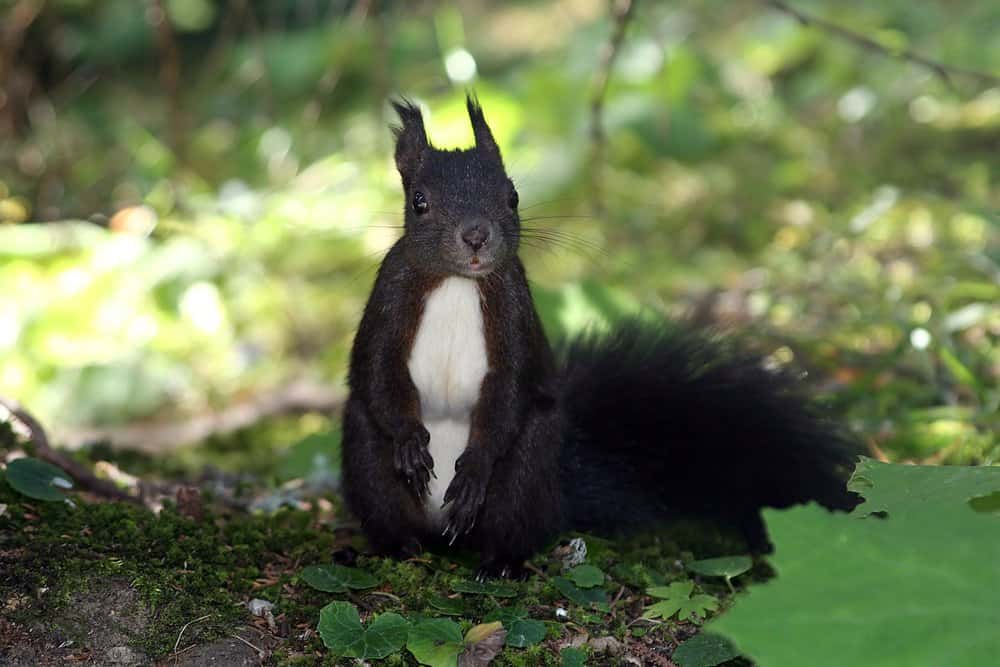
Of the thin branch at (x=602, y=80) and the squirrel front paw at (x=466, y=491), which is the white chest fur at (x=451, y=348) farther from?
the thin branch at (x=602, y=80)

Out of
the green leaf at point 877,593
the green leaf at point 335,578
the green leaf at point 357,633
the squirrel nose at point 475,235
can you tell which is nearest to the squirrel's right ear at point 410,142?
the squirrel nose at point 475,235

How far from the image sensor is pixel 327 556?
2.48 metres

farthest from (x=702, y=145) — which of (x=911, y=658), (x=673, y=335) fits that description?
(x=911, y=658)

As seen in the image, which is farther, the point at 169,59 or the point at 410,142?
the point at 169,59

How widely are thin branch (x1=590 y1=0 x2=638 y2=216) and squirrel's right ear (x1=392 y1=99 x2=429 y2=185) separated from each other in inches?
42.0

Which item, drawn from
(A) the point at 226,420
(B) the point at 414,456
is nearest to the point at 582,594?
(B) the point at 414,456

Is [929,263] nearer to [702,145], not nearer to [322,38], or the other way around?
[702,145]

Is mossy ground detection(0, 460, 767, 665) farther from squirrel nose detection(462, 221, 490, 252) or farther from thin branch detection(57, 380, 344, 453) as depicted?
thin branch detection(57, 380, 344, 453)

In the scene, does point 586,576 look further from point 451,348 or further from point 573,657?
point 451,348

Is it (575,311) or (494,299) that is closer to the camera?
(494,299)

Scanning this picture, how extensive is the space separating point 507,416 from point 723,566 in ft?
1.78

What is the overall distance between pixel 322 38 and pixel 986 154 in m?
4.16

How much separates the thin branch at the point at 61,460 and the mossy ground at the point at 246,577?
14 cm

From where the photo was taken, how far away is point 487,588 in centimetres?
225
